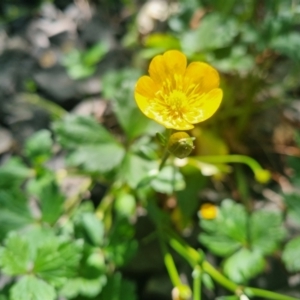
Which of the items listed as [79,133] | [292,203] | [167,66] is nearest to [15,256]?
[79,133]

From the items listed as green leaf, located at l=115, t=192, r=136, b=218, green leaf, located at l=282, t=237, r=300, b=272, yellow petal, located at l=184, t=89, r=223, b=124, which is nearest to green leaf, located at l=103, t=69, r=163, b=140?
green leaf, located at l=115, t=192, r=136, b=218

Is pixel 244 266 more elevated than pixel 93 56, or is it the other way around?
pixel 93 56

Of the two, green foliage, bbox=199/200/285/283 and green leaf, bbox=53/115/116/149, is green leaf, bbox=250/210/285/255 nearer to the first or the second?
green foliage, bbox=199/200/285/283

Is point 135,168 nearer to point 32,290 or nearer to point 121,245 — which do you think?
point 121,245

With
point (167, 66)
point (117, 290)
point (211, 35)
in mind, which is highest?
point (167, 66)

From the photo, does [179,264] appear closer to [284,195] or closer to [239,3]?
[284,195]

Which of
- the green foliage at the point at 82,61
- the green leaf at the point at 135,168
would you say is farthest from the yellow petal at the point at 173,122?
the green foliage at the point at 82,61
